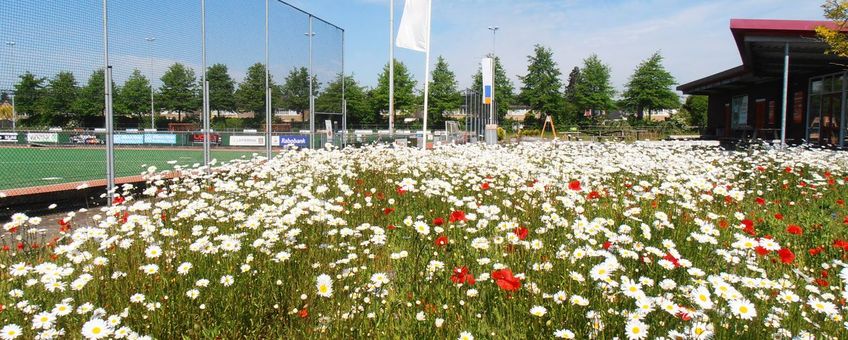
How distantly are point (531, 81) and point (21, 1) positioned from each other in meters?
56.8

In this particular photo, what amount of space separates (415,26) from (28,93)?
7.13 meters

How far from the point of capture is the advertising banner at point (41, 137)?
328 inches

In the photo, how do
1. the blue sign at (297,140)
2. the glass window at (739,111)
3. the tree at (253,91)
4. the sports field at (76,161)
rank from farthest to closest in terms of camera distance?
the glass window at (739,111), the blue sign at (297,140), the tree at (253,91), the sports field at (76,161)

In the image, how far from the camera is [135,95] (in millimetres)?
8789

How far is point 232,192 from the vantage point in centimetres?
520

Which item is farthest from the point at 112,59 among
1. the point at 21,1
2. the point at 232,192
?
the point at 232,192

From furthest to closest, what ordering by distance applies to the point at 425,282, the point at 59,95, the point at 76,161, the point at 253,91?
the point at 253,91, the point at 76,161, the point at 59,95, the point at 425,282

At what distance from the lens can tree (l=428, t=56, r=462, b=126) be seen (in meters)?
54.0

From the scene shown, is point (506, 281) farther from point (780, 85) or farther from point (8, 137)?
point (780, 85)

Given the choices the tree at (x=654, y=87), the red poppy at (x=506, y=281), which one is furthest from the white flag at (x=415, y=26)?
the tree at (x=654, y=87)

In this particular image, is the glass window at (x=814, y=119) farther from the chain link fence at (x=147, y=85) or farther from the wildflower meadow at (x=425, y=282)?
the wildflower meadow at (x=425, y=282)

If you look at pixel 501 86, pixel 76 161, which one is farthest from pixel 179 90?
pixel 501 86

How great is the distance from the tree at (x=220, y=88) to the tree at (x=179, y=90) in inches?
12.3

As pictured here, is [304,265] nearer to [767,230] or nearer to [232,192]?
[232,192]
